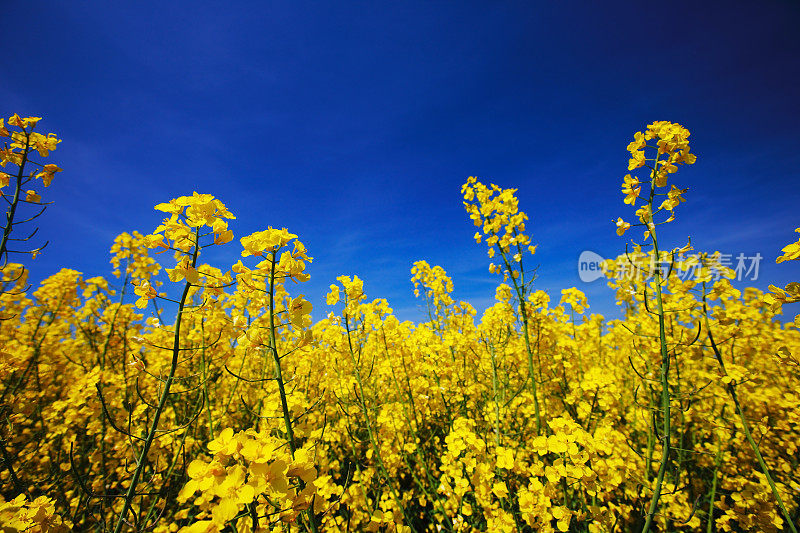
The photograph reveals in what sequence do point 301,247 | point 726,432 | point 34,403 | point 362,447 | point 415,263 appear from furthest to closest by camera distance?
point 415,263, point 362,447, point 726,432, point 34,403, point 301,247

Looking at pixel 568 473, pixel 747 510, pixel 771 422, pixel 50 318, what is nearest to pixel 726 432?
pixel 771 422

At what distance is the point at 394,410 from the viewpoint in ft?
13.2

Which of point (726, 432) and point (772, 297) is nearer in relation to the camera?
point (772, 297)

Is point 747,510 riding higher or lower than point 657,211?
lower

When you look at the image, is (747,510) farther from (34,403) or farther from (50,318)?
(50,318)

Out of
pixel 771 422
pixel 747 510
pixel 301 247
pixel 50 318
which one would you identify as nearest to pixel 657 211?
pixel 301 247

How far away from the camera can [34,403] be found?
2961 mm

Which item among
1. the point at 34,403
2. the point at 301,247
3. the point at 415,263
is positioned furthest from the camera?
the point at 415,263

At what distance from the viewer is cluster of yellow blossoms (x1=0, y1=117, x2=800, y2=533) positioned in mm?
1535

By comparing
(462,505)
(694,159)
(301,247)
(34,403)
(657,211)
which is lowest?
(462,505)

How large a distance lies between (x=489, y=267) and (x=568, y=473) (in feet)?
7.49

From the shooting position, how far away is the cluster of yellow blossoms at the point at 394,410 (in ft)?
5.04

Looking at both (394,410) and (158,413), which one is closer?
(158,413)

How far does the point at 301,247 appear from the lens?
1.63 meters
